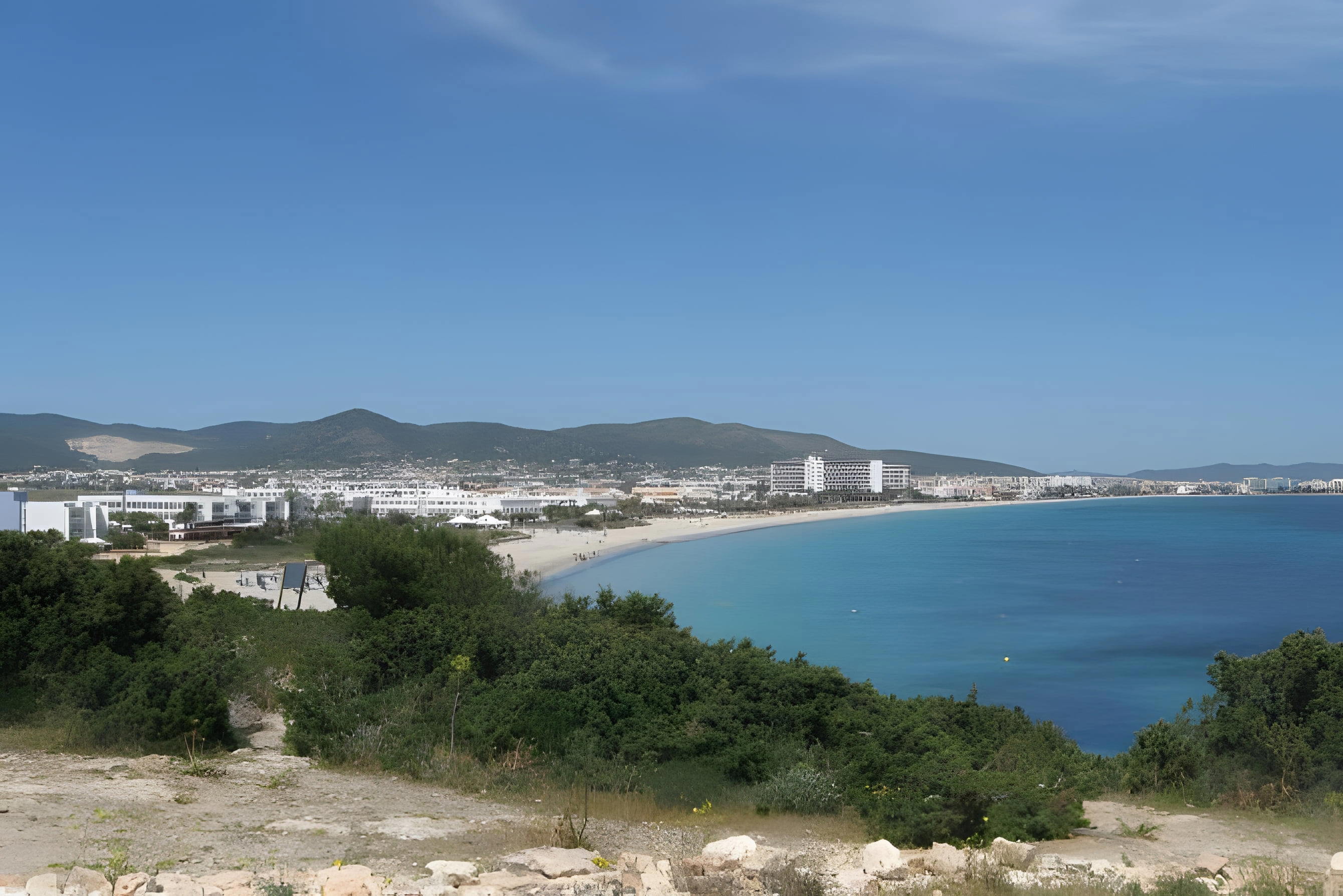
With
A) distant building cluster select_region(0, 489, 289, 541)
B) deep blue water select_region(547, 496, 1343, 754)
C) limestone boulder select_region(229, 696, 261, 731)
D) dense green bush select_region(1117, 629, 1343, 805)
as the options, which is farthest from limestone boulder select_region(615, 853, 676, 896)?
distant building cluster select_region(0, 489, 289, 541)

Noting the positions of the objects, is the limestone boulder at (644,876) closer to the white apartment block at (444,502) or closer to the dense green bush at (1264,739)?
the dense green bush at (1264,739)

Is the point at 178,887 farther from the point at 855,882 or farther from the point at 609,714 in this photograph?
the point at 609,714

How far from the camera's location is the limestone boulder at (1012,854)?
589cm

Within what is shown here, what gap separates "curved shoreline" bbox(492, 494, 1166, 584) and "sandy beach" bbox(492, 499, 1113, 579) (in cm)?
4

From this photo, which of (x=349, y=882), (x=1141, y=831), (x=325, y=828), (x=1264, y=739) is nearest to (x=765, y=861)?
(x=349, y=882)

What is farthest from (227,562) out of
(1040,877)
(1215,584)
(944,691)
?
(1215,584)

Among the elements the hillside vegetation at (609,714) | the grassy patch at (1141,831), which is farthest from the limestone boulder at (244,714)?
the grassy patch at (1141,831)

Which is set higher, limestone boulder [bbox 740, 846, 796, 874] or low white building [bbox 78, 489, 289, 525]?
limestone boulder [bbox 740, 846, 796, 874]

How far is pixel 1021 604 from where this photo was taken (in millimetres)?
43594

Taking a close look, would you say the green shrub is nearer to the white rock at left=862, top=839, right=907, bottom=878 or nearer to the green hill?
the white rock at left=862, top=839, right=907, bottom=878

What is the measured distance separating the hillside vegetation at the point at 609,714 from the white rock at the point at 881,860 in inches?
49.5

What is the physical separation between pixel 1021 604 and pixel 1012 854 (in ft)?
132

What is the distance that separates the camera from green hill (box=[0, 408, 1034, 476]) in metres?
92.5

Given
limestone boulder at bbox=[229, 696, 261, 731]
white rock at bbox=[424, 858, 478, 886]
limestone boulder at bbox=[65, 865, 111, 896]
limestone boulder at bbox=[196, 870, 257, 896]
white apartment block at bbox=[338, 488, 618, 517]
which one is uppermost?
limestone boulder at bbox=[65, 865, 111, 896]
